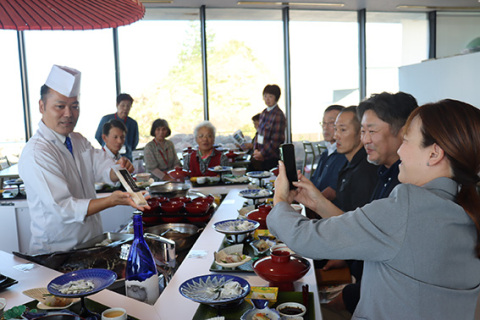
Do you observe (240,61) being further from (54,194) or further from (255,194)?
(54,194)

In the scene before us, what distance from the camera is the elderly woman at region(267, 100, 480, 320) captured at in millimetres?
1157

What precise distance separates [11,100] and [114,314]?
21.2 ft

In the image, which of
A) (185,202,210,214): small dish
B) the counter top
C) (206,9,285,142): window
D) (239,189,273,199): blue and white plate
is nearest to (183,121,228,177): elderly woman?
(239,189,273,199): blue and white plate

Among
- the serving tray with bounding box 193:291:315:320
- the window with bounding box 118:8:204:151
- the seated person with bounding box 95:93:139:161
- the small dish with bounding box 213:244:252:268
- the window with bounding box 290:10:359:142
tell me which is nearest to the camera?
the serving tray with bounding box 193:291:315:320

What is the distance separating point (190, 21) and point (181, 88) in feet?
3.66

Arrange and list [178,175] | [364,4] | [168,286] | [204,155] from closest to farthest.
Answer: [168,286] < [178,175] < [204,155] < [364,4]

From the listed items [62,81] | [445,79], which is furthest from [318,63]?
[62,81]

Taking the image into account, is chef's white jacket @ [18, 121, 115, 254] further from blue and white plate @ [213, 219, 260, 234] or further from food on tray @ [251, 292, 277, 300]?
food on tray @ [251, 292, 277, 300]

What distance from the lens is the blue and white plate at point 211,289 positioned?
1.37 meters

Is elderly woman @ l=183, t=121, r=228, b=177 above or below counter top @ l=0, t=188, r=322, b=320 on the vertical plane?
above

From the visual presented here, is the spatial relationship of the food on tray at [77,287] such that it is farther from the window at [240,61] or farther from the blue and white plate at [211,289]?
the window at [240,61]

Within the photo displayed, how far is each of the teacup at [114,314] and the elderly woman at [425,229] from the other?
555 mm

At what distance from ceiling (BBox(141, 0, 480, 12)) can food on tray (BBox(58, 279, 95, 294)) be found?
591 cm

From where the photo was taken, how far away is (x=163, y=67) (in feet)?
23.2
